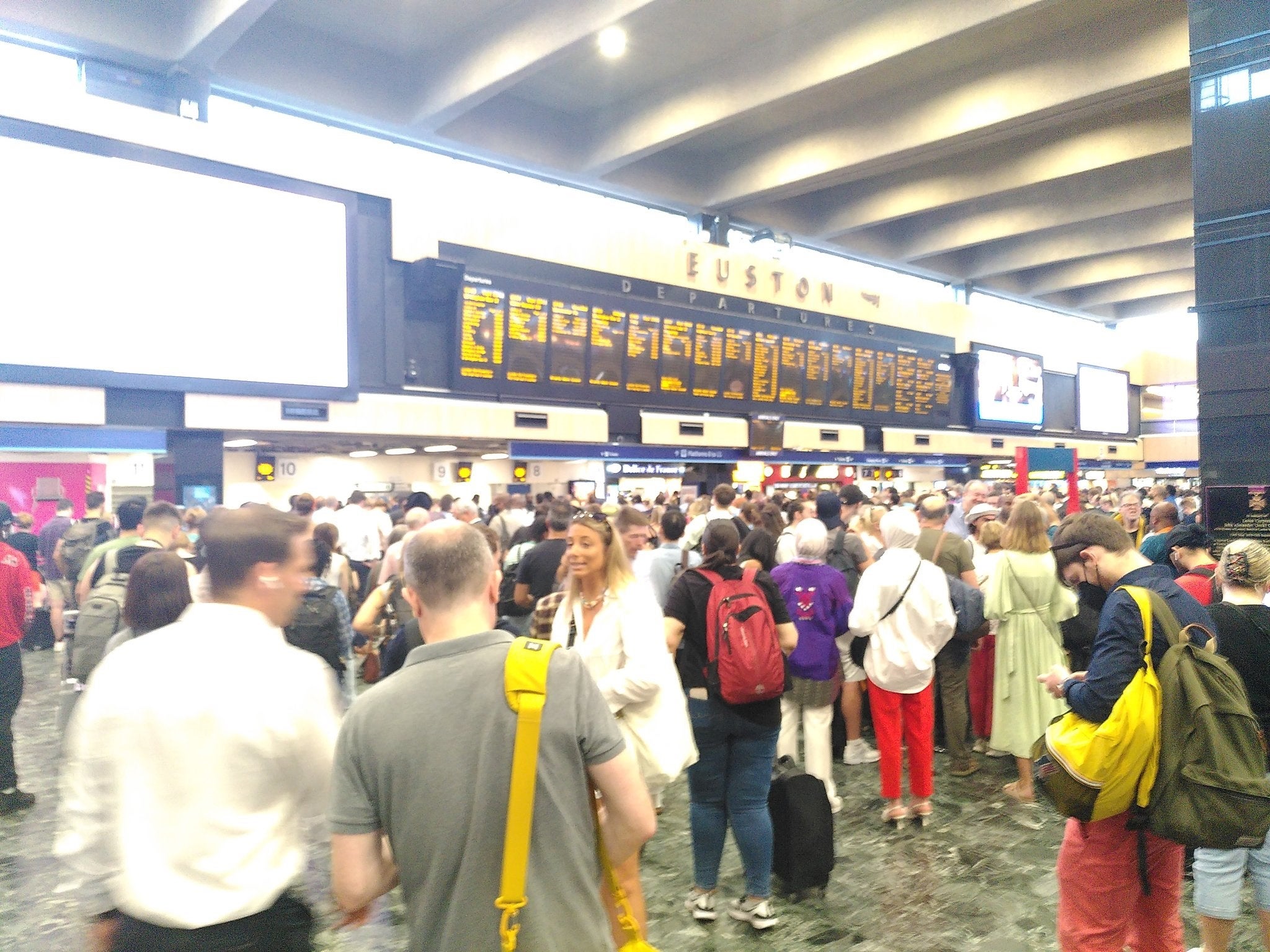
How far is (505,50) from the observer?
1100cm

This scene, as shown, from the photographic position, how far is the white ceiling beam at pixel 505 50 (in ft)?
32.8

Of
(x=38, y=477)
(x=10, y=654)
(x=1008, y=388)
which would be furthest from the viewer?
(x=1008, y=388)

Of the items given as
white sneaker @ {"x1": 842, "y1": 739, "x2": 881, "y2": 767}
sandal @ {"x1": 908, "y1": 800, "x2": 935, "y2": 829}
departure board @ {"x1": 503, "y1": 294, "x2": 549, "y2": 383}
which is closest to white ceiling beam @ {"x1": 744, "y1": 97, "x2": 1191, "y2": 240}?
departure board @ {"x1": 503, "y1": 294, "x2": 549, "y2": 383}

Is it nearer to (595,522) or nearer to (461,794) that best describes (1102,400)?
(595,522)

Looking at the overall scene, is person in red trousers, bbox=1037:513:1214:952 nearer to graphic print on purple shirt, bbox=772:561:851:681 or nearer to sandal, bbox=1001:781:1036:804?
graphic print on purple shirt, bbox=772:561:851:681

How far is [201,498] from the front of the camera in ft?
30.8

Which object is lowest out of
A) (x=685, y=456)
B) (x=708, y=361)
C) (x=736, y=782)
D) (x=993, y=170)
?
(x=736, y=782)

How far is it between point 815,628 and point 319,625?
8.27ft

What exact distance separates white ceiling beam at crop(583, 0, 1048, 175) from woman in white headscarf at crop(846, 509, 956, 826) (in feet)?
27.6

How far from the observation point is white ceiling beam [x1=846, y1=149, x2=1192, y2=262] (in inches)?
655

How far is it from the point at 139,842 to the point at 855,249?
2060 centimetres

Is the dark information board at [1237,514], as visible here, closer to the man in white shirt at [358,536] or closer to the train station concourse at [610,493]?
the train station concourse at [610,493]

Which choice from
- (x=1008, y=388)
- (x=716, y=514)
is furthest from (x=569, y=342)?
(x=1008, y=388)

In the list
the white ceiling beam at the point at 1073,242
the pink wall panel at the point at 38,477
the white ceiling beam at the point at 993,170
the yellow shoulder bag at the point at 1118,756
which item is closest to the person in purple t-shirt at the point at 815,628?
the yellow shoulder bag at the point at 1118,756
